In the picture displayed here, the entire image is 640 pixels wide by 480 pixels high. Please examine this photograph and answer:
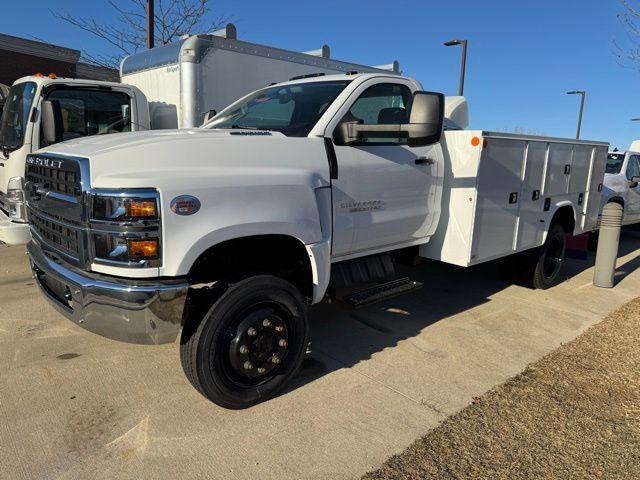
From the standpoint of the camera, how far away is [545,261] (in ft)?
20.7

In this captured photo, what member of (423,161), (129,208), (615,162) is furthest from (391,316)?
(615,162)

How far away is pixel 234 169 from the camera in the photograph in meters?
2.88

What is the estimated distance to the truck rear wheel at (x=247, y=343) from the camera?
2910mm

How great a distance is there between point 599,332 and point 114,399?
4.32m

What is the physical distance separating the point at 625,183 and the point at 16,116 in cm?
1007

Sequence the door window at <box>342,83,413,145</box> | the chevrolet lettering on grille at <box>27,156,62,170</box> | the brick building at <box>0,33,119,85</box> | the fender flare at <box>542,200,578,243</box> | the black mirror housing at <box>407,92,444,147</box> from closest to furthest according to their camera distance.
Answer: the chevrolet lettering on grille at <box>27,156,62,170</box> → the black mirror housing at <box>407,92,444,147</box> → the door window at <box>342,83,413,145</box> → the fender flare at <box>542,200,578,243</box> → the brick building at <box>0,33,119,85</box>

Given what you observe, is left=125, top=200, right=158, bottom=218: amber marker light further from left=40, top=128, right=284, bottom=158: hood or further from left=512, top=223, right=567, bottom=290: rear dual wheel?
left=512, top=223, right=567, bottom=290: rear dual wheel

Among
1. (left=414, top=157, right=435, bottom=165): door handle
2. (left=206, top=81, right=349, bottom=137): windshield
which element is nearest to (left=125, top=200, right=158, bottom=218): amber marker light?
(left=206, top=81, right=349, bottom=137): windshield

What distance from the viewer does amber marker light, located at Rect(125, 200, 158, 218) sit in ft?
8.31

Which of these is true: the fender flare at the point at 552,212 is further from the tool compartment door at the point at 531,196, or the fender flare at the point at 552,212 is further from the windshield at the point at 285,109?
the windshield at the point at 285,109

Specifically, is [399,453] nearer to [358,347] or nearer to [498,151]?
[358,347]

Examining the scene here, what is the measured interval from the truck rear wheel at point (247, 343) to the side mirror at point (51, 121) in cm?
380

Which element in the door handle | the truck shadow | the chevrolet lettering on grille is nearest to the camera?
the chevrolet lettering on grille

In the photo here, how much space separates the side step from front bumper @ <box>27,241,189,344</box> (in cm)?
153
